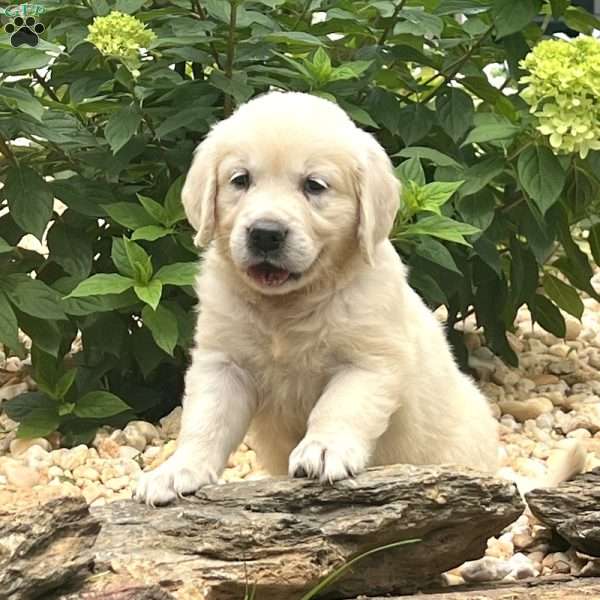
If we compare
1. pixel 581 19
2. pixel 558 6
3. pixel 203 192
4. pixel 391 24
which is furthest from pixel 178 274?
pixel 581 19

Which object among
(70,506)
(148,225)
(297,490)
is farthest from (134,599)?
(148,225)

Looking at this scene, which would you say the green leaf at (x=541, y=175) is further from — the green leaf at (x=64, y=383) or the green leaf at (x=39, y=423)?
the green leaf at (x=39, y=423)

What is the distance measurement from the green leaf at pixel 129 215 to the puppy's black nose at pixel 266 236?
4.03ft

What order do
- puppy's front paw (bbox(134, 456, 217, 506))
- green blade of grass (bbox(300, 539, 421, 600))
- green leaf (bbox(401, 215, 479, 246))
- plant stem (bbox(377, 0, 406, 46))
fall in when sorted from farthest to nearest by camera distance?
plant stem (bbox(377, 0, 406, 46)) < green leaf (bbox(401, 215, 479, 246)) < puppy's front paw (bbox(134, 456, 217, 506)) < green blade of grass (bbox(300, 539, 421, 600))

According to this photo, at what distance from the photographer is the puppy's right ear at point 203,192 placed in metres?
3.40

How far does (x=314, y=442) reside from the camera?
3.07 metres

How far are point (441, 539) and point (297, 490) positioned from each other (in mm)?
386

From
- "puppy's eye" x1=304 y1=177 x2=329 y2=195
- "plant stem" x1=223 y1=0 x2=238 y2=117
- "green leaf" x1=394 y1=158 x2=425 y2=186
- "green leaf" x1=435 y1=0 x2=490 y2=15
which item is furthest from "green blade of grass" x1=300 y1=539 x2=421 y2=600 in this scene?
"green leaf" x1=435 y1=0 x2=490 y2=15

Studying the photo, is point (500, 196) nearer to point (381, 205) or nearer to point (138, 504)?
point (381, 205)

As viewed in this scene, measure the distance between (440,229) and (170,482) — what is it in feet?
4.80

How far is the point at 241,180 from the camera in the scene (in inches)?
131

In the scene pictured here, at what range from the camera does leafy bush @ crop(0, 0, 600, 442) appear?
13.9 ft

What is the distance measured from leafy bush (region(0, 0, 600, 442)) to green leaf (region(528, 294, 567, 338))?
370mm

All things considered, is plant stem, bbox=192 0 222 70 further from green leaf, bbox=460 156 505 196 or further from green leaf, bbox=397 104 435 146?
green leaf, bbox=460 156 505 196
